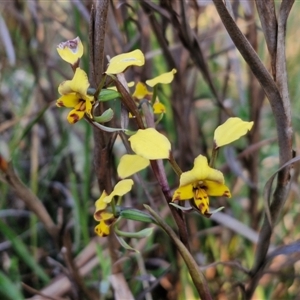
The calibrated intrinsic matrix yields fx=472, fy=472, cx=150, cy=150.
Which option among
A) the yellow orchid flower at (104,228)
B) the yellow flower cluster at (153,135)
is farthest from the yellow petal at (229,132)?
A: the yellow orchid flower at (104,228)

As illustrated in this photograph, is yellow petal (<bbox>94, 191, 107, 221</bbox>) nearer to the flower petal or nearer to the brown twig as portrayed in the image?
the flower petal

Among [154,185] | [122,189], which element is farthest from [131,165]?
[154,185]

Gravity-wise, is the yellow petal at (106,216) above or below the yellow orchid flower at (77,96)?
below

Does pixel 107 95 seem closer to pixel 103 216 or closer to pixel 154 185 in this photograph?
pixel 103 216

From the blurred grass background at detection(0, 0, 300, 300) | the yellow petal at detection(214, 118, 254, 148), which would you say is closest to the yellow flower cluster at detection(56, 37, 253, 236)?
the yellow petal at detection(214, 118, 254, 148)

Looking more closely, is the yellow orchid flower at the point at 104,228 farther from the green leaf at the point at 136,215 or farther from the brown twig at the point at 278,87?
the brown twig at the point at 278,87
